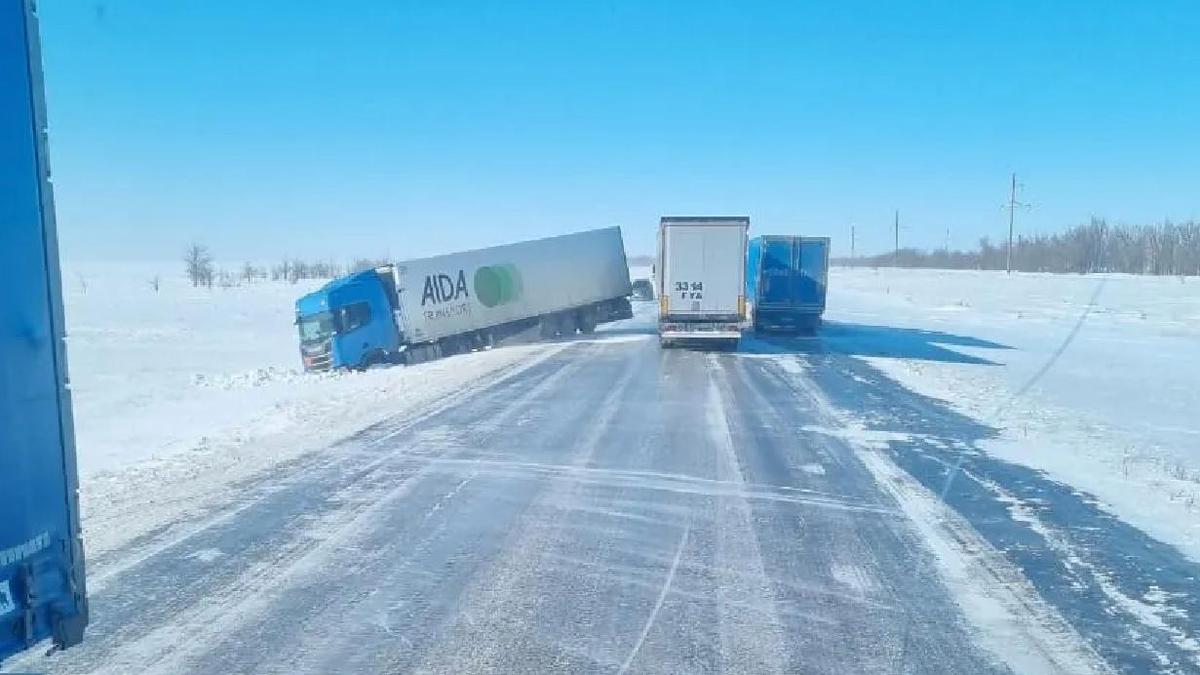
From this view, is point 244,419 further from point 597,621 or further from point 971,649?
point 971,649

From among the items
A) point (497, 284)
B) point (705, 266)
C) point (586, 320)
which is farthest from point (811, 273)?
point (497, 284)

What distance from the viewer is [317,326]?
27.4m

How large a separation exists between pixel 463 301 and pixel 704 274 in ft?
30.3

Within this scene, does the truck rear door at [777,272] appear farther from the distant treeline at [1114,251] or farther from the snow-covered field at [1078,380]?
the distant treeline at [1114,251]

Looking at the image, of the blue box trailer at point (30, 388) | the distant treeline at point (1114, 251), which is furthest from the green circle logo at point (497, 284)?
the distant treeline at point (1114, 251)

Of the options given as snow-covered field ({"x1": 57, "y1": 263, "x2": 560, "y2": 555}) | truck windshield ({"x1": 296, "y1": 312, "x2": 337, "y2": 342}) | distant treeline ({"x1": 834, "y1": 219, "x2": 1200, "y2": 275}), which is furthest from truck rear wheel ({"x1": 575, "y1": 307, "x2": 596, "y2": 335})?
distant treeline ({"x1": 834, "y1": 219, "x2": 1200, "y2": 275})

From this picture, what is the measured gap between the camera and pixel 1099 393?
58.6 feet

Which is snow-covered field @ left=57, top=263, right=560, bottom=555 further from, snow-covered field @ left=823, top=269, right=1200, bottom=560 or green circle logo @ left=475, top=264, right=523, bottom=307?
snow-covered field @ left=823, top=269, right=1200, bottom=560

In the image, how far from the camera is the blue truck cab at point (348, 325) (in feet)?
88.9

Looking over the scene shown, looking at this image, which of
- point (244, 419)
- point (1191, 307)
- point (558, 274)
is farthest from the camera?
point (1191, 307)

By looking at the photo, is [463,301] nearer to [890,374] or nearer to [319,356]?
[319,356]

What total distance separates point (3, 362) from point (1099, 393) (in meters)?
19.5

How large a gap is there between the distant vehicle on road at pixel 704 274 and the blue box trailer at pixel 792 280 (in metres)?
6.21

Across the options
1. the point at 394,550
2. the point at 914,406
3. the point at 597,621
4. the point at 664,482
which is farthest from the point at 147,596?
the point at 914,406
